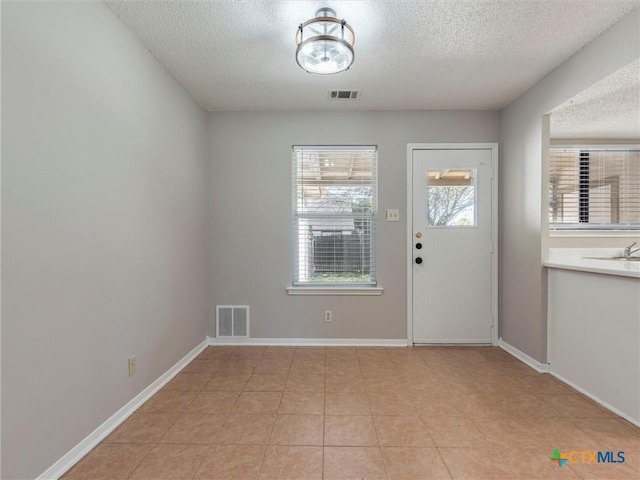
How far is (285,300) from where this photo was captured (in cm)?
328

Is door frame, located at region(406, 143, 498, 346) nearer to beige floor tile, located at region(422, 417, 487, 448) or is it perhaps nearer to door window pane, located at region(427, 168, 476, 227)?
door window pane, located at region(427, 168, 476, 227)

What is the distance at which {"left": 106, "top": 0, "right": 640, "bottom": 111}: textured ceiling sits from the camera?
1.80m

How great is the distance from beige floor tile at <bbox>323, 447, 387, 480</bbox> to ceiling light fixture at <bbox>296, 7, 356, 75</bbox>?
7.43 ft

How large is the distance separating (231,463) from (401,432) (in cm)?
96

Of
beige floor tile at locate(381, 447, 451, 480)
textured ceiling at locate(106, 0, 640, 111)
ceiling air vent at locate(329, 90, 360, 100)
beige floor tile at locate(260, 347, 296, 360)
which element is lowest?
beige floor tile at locate(260, 347, 296, 360)

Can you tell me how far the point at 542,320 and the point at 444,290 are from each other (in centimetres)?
87

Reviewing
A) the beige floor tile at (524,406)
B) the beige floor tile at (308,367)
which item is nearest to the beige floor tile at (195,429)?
the beige floor tile at (308,367)

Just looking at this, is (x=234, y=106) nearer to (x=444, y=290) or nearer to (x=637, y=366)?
(x=444, y=290)

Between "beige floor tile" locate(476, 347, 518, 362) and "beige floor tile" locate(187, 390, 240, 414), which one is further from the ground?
"beige floor tile" locate(187, 390, 240, 414)

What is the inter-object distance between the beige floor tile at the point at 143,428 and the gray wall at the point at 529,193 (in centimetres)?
292

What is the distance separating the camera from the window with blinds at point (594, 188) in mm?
3311

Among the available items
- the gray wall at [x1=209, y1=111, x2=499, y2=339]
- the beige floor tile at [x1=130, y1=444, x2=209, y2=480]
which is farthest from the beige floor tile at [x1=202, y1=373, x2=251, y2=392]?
the gray wall at [x1=209, y1=111, x2=499, y2=339]

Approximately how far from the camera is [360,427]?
6.07ft

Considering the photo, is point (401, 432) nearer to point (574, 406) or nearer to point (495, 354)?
point (574, 406)
